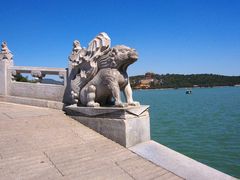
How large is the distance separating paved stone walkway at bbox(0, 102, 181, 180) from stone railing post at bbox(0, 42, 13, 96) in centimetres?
365

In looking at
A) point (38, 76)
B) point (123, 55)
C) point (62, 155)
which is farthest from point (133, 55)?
point (38, 76)

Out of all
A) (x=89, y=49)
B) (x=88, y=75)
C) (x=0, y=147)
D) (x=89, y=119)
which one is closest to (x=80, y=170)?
(x=0, y=147)

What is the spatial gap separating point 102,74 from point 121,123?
4.75 feet

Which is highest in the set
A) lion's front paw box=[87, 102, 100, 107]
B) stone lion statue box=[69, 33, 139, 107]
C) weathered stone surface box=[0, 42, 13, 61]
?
weathered stone surface box=[0, 42, 13, 61]

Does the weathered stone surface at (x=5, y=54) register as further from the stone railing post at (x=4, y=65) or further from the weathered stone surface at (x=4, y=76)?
the weathered stone surface at (x=4, y=76)

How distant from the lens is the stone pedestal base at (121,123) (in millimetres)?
5441

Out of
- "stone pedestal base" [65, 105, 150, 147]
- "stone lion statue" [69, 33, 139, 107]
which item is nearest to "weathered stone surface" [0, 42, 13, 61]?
"stone lion statue" [69, 33, 139, 107]

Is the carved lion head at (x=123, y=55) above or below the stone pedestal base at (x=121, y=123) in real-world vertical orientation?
above

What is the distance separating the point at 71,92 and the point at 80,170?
3.36 metres

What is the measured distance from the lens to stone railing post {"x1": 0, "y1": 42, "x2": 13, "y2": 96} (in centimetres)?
963

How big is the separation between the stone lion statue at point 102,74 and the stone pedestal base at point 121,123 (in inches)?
9.5

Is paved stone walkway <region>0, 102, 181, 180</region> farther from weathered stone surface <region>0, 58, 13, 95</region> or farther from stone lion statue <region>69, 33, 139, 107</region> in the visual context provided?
weathered stone surface <region>0, 58, 13, 95</region>

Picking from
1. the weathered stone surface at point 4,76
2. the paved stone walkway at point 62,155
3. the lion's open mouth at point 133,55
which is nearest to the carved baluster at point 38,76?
the weathered stone surface at point 4,76

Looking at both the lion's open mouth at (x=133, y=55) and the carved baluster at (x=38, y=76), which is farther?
the carved baluster at (x=38, y=76)
